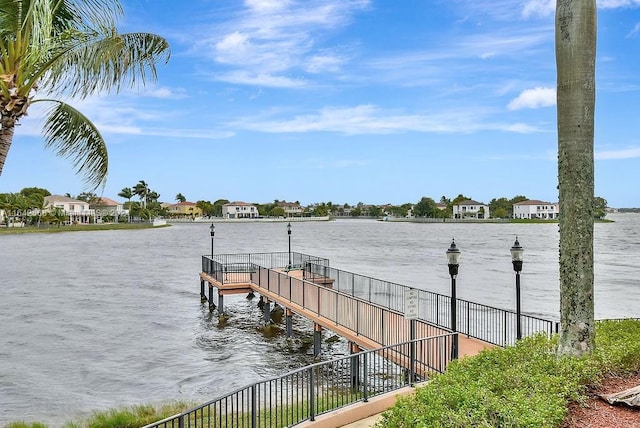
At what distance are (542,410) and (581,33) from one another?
574 centimetres

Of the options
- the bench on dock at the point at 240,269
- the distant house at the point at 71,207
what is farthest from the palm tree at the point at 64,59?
the distant house at the point at 71,207

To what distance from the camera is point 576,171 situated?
8.16 m

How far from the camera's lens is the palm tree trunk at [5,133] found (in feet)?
28.8

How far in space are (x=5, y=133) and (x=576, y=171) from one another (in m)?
9.13

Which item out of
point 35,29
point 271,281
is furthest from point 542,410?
point 271,281

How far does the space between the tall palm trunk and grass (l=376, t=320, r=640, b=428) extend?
55cm

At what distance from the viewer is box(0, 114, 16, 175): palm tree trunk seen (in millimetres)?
8781

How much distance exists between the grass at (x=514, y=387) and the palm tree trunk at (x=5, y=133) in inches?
289

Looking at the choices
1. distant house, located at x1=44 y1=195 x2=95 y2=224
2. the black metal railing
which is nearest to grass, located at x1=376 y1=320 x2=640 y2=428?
the black metal railing

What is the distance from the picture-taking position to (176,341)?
81.1ft

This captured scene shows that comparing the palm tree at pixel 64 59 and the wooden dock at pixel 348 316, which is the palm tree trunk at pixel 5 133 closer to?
the palm tree at pixel 64 59

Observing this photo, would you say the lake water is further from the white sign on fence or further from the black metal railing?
the white sign on fence

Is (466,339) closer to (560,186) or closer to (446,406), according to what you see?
(560,186)

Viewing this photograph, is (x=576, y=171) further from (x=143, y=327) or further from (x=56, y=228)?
(x=56, y=228)
